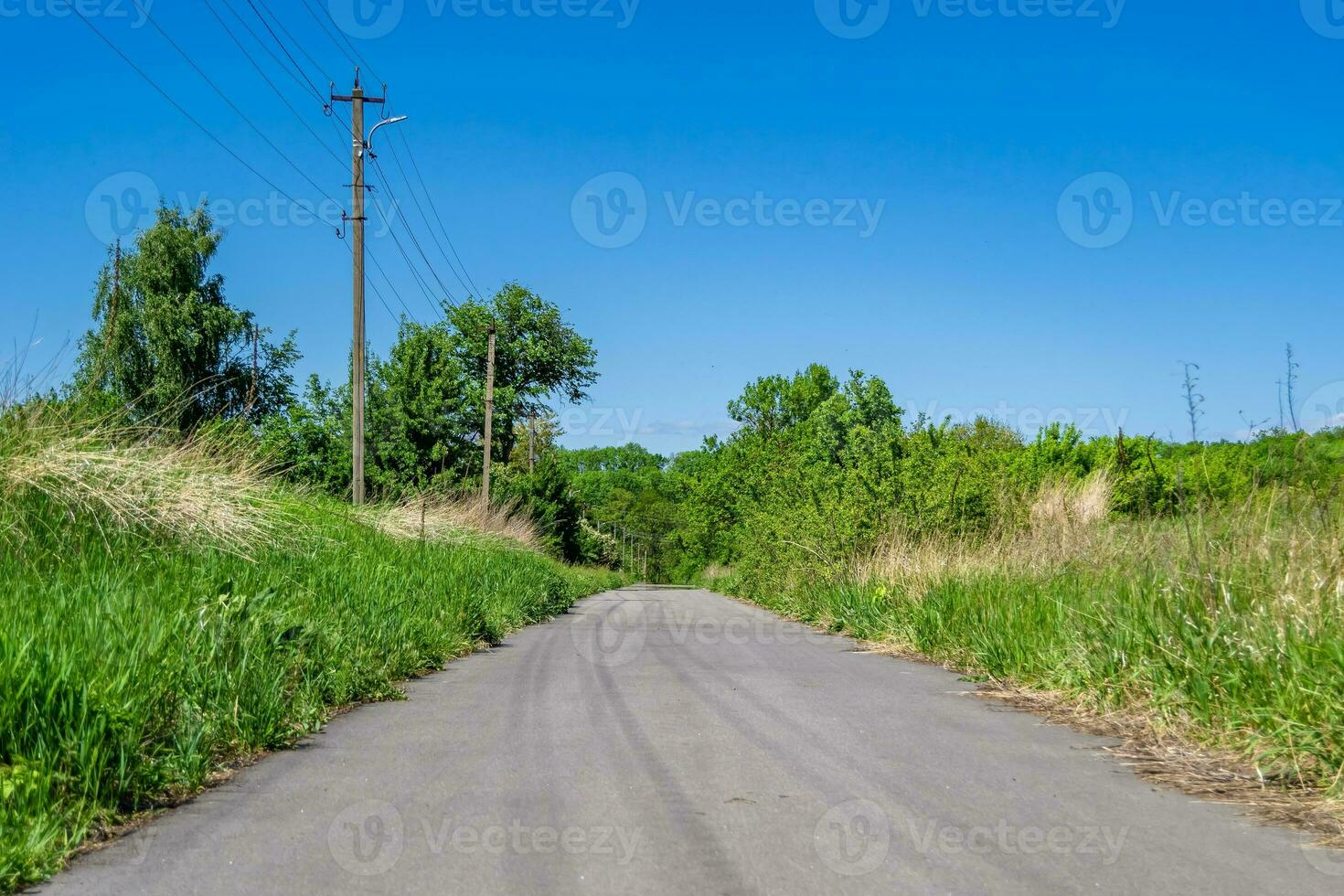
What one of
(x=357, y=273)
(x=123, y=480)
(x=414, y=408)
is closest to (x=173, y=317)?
(x=414, y=408)

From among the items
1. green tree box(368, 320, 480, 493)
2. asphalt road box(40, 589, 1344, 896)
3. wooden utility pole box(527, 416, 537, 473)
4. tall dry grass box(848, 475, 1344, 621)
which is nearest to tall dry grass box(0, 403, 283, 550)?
asphalt road box(40, 589, 1344, 896)

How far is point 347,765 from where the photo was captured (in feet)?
17.8

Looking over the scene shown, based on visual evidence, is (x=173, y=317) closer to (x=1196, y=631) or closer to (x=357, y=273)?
(x=357, y=273)

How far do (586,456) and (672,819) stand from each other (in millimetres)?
183182

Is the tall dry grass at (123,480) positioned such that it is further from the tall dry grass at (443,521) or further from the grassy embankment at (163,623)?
the tall dry grass at (443,521)

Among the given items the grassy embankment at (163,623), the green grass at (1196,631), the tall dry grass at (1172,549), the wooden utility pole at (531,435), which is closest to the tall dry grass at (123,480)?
the grassy embankment at (163,623)

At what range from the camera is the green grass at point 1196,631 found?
17.1 feet

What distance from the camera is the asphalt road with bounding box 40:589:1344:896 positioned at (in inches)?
145

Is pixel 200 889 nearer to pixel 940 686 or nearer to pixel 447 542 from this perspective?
pixel 940 686

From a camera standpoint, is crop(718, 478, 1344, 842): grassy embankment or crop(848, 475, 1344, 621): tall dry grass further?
crop(848, 475, 1344, 621): tall dry grass

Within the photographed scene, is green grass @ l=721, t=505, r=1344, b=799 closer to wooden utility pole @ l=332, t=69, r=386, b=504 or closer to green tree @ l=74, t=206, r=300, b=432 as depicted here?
wooden utility pole @ l=332, t=69, r=386, b=504

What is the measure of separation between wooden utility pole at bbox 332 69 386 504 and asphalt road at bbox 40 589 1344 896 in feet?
44.0

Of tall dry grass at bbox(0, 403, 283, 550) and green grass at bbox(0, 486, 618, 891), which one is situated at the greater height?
tall dry grass at bbox(0, 403, 283, 550)

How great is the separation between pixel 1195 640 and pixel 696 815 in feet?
12.3
